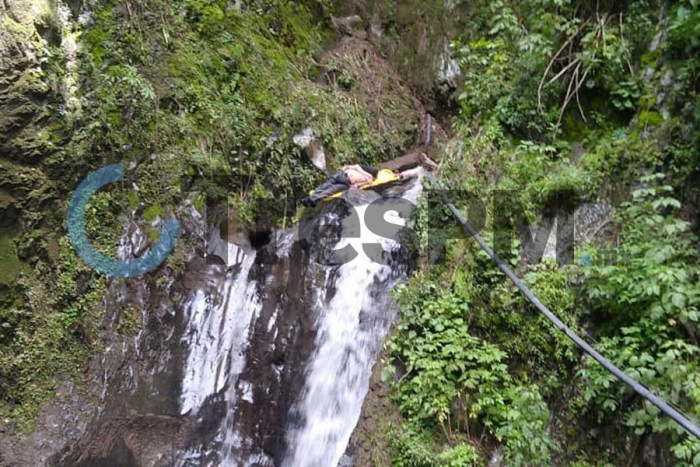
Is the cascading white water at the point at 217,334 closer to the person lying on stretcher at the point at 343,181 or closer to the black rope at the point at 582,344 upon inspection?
the person lying on stretcher at the point at 343,181

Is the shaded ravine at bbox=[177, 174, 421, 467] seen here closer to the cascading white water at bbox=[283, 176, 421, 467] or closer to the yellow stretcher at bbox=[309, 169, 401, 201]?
the cascading white water at bbox=[283, 176, 421, 467]

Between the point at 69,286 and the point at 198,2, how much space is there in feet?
14.3

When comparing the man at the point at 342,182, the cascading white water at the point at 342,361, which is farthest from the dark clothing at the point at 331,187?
the cascading white water at the point at 342,361

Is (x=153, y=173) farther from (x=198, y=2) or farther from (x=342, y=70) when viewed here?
(x=342, y=70)

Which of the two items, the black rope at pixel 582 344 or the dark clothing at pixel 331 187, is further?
the dark clothing at pixel 331 187

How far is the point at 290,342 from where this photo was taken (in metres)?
5.41

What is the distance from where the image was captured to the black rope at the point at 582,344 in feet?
7.79

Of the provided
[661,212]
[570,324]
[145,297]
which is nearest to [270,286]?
[145,297]

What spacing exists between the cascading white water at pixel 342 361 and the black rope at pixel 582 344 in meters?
1.28

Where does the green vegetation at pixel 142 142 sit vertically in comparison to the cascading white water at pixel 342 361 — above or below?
above

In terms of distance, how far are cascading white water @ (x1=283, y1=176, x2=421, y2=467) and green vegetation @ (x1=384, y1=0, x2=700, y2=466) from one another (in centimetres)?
75
